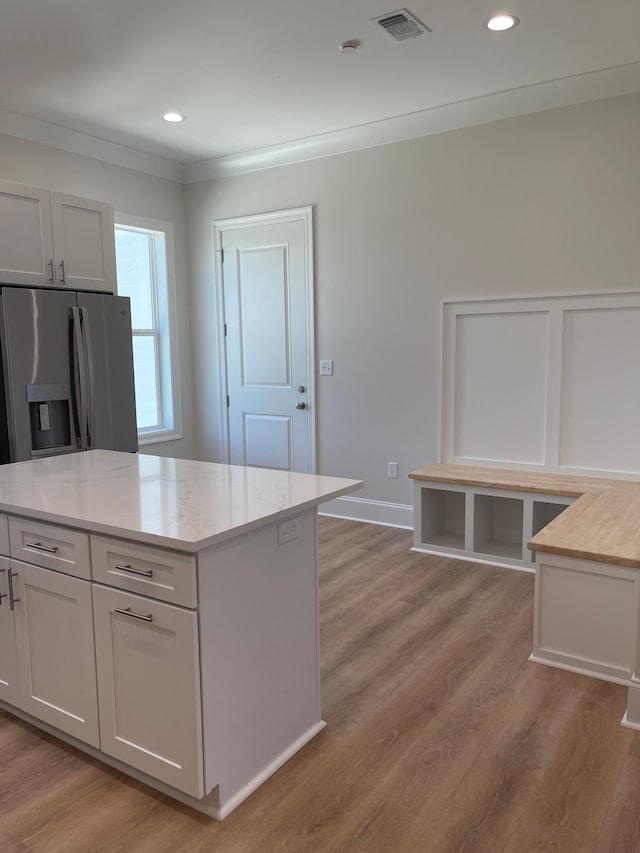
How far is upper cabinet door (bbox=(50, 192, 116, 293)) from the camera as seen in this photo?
375 centimetres

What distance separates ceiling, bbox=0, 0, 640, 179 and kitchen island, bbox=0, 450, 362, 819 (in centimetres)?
217

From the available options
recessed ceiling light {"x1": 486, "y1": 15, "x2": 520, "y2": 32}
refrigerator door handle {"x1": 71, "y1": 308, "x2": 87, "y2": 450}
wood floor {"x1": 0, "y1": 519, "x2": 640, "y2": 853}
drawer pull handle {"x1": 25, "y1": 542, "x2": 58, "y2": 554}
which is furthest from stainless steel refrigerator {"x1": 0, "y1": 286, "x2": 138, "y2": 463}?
recessed ceiling light {"x1": 486, "y1": 15, "x2": 520, "y2": 32}

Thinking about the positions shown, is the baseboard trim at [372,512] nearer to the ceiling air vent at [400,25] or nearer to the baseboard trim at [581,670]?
the baseboard trim at [581,670]

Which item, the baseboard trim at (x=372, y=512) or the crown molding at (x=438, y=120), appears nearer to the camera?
the crown molding at (x=438, y=120)

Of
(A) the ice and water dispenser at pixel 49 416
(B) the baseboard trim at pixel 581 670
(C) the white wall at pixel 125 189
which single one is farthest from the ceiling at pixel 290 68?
(B) the baseboard trim at pixel 581 670

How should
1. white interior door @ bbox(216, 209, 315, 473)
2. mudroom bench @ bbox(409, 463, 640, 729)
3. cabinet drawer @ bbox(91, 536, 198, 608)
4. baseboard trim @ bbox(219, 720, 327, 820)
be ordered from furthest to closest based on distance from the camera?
white interior door @ bbox(216, 209, 315, 473) < mudroom bench @ bbox(409, 463, 640, 729) < baseboard trim @ bbox(219, 720, 327, 820) < cabinet drawer @ bbox(91, 536, 198, 608)

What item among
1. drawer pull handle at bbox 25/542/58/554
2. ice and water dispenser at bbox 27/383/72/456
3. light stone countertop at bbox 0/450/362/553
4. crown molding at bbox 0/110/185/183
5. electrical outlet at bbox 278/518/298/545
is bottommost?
drawer pull handle at bbox 25/542/58/554

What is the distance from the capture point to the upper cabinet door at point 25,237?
3465 millimetres

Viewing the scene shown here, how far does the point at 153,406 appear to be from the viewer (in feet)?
17.4

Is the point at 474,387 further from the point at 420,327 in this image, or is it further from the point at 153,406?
the point at 153,406

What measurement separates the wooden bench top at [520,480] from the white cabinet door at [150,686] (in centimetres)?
247

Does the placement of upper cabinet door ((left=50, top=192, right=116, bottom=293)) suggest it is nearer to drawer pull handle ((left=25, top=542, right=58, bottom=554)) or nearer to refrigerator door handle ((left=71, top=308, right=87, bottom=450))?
refrigerator door handle ((left=71, top=308, right=87, bottom=450))

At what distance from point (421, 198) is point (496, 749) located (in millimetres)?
3421

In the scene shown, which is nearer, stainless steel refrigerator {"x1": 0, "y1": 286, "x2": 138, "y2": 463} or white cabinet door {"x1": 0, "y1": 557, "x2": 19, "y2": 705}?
white cabinet door {"x1": 0, "y1": 557, "x2": 19, "y2": 705}
